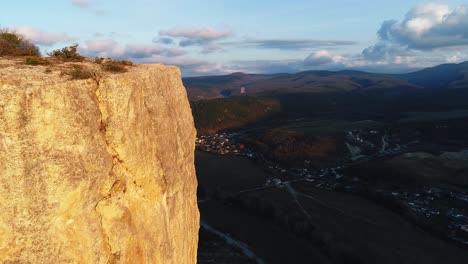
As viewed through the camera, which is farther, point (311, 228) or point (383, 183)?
point (383, 183)

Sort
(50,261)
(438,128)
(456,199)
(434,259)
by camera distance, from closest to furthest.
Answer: (50,261), (434,259), (456,199), (438,128)

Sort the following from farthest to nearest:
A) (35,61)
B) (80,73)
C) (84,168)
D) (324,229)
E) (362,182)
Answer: (362,182) < (324,229) < (35,61) < (80,73) < (84,168)

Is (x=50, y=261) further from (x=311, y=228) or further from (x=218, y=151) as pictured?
(x=218, y=151)

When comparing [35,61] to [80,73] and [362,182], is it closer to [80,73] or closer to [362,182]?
[80,73]

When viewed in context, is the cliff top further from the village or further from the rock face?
the village

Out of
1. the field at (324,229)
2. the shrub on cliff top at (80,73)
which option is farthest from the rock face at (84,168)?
the field at (324,229)

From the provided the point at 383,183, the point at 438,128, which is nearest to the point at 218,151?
the point at 383,183

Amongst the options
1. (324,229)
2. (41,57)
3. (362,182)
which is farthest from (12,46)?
(362,182)

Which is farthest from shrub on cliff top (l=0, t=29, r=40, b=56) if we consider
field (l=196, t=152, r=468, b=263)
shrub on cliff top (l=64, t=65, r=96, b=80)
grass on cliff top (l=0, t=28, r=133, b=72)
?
field (l=196, t=152, r=468, b=263)

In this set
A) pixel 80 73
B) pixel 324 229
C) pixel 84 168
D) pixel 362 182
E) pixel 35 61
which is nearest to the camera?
pixel 84 168
